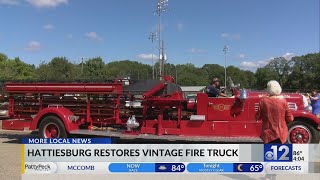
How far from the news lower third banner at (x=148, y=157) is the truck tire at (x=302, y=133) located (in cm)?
469

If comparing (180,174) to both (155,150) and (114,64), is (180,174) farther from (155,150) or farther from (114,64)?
(114,64)

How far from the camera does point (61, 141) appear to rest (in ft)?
16.6

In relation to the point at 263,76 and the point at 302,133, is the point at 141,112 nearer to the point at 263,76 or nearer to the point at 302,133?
the point at 302,133

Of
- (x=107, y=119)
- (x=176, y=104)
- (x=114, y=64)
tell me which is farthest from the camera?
(x=114, y=64)

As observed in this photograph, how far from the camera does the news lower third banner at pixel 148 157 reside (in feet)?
16.4

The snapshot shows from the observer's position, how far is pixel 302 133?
9.73 m

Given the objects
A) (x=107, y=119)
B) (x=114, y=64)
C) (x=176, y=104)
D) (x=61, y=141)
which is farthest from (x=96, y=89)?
(x=114, y=64)

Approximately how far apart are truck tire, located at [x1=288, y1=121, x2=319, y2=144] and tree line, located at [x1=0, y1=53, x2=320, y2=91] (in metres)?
39.6

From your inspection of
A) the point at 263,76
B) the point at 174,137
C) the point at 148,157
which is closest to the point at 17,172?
the point at 148,157

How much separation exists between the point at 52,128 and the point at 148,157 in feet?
22.1

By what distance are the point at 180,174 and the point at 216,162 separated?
0.54 meters

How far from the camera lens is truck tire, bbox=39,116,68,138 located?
10.9 meters

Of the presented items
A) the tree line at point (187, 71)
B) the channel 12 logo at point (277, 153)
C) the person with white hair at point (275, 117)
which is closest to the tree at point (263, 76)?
the tree line at point (187, 71)

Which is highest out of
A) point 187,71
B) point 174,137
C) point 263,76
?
point 187,71
